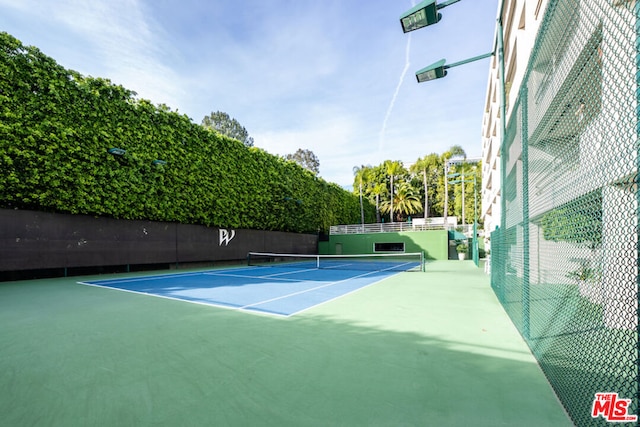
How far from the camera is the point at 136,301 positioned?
700 centimetres

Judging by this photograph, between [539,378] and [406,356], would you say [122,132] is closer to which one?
[406,356]

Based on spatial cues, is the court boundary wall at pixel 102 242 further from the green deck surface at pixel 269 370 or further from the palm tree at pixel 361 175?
the palm tree at pixel 361 175

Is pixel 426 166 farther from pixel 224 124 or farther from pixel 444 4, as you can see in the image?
pixel 444 4

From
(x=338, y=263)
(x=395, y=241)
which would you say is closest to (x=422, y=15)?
(x=338, y=263)

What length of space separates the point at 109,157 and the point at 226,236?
8.06 meters

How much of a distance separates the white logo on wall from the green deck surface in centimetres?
1365

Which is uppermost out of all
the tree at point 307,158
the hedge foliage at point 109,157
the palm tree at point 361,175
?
the tree at point 307,158

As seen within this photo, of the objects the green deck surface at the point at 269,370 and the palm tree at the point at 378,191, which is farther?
the palm tree at the point at 378,191

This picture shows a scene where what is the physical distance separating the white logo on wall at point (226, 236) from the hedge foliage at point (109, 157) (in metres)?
0.51

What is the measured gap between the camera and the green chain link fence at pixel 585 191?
75.2 inches

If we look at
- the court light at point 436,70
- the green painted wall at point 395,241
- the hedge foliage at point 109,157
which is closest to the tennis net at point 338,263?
the green painted wall at point 395,241

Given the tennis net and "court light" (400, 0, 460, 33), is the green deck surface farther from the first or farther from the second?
the tennis net

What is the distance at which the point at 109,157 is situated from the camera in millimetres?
13484

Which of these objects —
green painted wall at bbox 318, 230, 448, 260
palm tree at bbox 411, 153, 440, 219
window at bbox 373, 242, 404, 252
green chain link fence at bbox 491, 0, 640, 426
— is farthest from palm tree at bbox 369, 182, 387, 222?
green chain link fence at bbox 491, 0, 640, 426
